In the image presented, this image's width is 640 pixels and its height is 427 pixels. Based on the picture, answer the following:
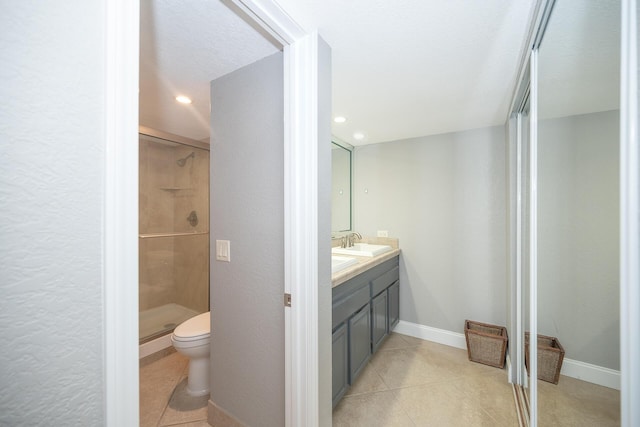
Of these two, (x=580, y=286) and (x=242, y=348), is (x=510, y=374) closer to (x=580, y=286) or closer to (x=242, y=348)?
(x=580, y=286)

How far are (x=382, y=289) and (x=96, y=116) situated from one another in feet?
7.32

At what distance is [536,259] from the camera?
115 cm

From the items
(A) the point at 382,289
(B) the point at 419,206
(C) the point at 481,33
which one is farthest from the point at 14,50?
(B) the point at 419,206

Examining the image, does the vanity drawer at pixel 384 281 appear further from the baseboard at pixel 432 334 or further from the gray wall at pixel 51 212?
the gray wall at pixel 51 212

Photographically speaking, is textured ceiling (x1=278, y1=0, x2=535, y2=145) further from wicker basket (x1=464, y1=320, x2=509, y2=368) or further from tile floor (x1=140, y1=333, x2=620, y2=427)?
wicker basket (x1=464, y1=320, x2=509, y2=368)

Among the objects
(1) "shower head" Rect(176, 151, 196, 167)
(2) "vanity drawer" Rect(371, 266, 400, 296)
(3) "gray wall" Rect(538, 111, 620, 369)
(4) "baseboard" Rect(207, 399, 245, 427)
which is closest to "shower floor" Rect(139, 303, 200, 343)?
(4) "baseboard" Rect(207, 399, 245, 427)

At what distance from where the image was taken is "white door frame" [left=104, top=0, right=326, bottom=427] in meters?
0.48

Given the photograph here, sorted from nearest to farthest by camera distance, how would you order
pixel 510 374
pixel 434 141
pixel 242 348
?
pixel 242 348 < pixel 510 374 < pixel 434 141

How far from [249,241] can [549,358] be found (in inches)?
56.6

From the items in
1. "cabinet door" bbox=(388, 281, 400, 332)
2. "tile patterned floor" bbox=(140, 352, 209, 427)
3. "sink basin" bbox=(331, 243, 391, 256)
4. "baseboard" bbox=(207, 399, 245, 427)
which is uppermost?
"sink basin" bbox=(331, 243, 391, 256)

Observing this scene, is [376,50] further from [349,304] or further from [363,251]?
[363,251]

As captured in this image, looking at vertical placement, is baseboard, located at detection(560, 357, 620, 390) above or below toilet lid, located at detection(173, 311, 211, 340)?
above

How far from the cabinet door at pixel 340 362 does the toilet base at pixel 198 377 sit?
39.6 inches

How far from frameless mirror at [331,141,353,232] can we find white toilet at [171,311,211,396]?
1.55m
